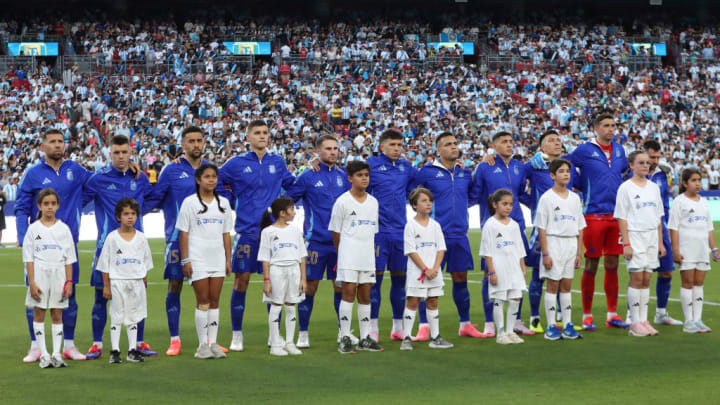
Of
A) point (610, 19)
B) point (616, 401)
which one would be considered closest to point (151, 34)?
point (610, 19)

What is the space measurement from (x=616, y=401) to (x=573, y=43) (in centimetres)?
3979

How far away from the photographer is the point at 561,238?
9.55m

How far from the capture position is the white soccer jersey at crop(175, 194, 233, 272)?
8.53 meters

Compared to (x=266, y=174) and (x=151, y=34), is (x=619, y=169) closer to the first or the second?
(x=266, y=174)

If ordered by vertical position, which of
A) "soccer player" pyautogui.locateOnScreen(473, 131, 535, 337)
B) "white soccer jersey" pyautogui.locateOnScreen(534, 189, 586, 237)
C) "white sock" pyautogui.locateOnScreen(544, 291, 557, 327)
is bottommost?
"white sock" pyautogui.locateOnScreen(544, 291, 557, 327)

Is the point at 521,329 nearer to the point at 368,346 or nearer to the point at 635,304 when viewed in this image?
the point at 635,304

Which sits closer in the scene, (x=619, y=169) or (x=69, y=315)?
(x=69, y=315)

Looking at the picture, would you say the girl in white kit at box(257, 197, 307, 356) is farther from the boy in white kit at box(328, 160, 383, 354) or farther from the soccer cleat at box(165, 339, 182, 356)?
the soccer cleat at box(165, 339, 182, 356)

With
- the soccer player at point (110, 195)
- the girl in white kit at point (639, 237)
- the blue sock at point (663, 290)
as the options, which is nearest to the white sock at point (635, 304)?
the girl in white kit at point (639, 237)

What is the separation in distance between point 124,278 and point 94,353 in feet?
2.79

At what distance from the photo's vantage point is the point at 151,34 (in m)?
40.9

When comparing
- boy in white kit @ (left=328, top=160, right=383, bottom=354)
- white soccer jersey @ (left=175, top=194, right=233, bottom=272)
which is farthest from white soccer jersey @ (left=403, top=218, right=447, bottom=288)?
white soccer jersey @ (left=175, top=194, right=233, bottom=272)

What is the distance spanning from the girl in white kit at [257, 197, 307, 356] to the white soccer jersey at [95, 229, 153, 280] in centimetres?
113

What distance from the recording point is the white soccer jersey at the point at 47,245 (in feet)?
27.0
